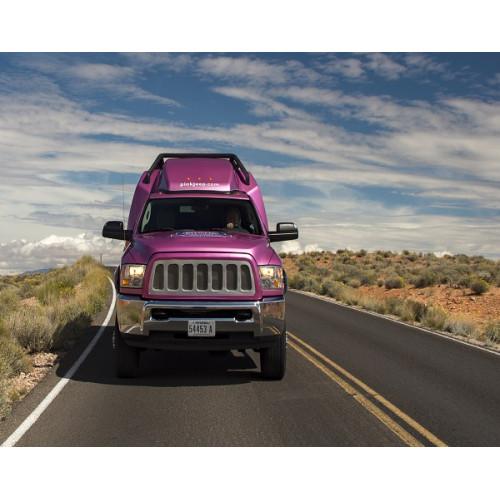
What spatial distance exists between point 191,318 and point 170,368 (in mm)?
1897

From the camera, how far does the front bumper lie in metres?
7.84

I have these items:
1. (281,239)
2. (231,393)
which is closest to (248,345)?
(231,393)

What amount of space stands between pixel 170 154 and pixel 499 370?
25.1 ft

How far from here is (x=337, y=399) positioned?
7590 mm

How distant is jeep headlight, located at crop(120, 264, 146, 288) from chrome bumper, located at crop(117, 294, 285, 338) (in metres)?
0.20

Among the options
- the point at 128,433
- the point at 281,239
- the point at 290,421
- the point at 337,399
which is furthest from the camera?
the point at 281,239

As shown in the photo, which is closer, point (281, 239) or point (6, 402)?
point (6, 402)

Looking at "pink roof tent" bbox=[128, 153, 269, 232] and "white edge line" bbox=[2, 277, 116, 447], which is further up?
"pink roof tent" bbox=[128, 153, 269, 232]

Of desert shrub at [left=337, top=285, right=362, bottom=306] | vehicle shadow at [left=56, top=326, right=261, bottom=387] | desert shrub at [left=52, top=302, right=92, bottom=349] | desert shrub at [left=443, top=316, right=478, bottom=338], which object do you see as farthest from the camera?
desert shrub at [left=337, top=285, right=362, bottom=306]

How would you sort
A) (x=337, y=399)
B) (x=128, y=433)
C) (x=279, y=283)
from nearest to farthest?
(x=128, y=433)
(x=337, y=399)
(x=279, y=283)

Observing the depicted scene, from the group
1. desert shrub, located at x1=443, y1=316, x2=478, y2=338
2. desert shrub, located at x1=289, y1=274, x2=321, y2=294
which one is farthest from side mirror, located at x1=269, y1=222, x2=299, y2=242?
desert shrub, located at x1=289, y1=274, x2=321, y2=294

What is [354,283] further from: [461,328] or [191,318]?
[191,318]

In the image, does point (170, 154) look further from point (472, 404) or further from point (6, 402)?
point (472, 404)

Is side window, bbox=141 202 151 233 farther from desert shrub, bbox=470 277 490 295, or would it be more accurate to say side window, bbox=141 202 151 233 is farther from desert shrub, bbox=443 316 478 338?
desert shrub, bbox=470 277 490 295
